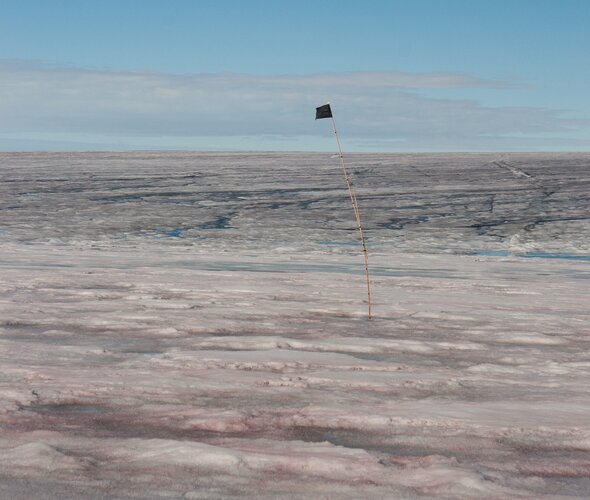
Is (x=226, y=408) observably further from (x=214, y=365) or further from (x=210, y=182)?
(x=210, y=182)

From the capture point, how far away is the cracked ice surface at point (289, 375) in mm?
3564

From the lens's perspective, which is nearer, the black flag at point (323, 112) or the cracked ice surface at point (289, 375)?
the cracked ice surface at point (289, 375)

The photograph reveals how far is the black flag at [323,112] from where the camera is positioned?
840cm

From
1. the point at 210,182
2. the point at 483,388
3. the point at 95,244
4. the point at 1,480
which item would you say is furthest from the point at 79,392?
the point at 210,182

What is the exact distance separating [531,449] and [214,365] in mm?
2059

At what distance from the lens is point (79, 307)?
7648mm

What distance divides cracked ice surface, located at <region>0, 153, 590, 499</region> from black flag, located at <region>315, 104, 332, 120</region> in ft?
5.17

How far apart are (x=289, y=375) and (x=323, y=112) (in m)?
3.72

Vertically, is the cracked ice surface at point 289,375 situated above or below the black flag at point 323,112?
below

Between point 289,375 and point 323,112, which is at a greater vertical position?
point 323,112

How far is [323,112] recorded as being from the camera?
27.7 ft

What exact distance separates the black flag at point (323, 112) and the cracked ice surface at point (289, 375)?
1574mm

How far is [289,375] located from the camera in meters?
5.21

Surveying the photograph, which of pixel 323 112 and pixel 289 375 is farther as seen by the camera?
pixel 323 112
